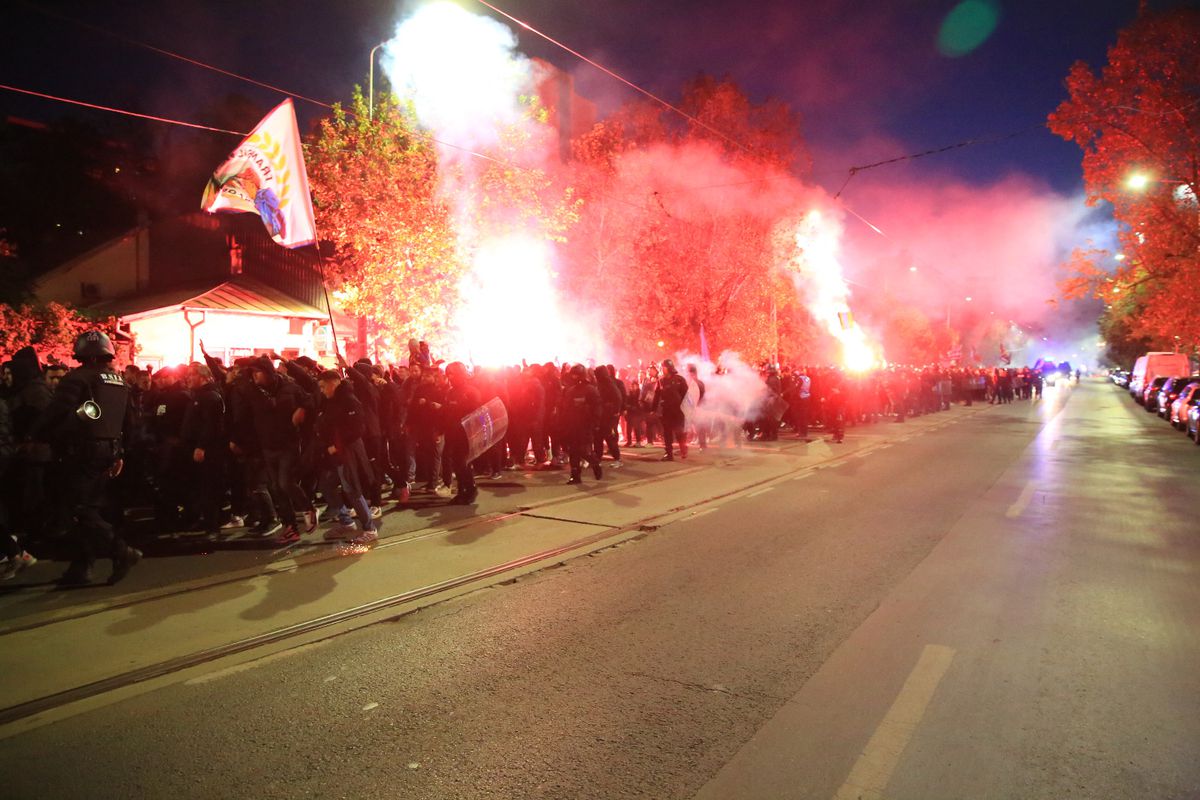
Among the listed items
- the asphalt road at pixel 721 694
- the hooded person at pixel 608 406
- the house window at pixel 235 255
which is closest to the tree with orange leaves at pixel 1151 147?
the hooded person at pixel 608 406

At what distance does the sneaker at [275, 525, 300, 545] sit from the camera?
23.8 feet

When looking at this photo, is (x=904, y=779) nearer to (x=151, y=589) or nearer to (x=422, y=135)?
(x=151, y=589)

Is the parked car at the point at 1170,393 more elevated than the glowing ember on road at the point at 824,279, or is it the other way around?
the glowing ember on road at the point at 824,279

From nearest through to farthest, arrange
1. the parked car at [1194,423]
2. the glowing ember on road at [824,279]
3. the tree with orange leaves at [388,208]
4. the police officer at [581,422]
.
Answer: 1. the police officer at [581,422]
2. the tree with orange leaves at [388,208]
3. the parked car at [1194,423]
4. the glowing ember on road at [824,279]

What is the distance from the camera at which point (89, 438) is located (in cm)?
552

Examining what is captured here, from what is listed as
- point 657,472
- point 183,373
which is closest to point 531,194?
point 657,472

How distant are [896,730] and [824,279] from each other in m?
33.1

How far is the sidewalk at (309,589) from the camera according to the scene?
438cm

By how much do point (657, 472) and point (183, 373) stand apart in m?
7.08

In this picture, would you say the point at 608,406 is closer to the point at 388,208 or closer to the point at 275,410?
the point at 275,410

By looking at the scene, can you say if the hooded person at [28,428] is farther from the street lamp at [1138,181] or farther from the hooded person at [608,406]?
the street lamp at [1138,181]

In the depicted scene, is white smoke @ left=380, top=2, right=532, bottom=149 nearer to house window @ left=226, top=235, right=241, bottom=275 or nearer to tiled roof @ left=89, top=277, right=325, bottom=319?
tiled roof @ left=89, top=277, right=325, bottom=319

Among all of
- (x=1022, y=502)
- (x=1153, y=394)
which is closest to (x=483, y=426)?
(x=1022, y=502)

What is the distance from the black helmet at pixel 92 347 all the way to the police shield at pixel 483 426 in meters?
3.93
